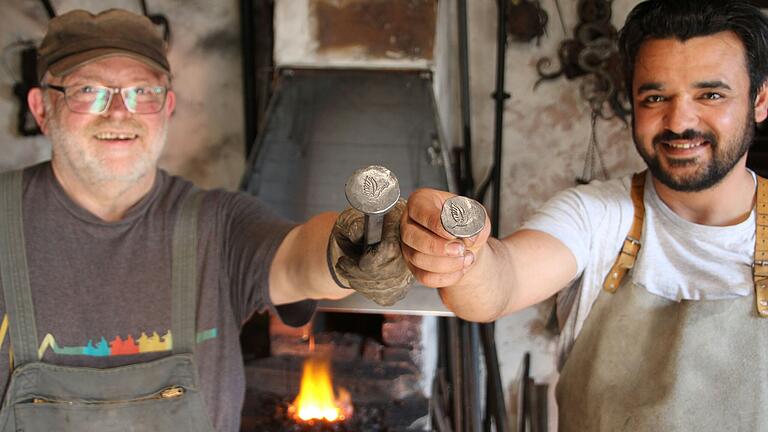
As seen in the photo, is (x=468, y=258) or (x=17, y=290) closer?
(x=468, y=258)

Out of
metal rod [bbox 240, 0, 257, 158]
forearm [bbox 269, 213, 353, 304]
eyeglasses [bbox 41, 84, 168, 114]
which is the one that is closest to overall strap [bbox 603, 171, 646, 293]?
forearm [bbox 269, 213, 353, 304]

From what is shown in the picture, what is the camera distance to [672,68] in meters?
1.40

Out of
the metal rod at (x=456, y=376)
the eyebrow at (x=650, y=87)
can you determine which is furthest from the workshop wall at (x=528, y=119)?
the eyebrow at (x=650, y=87)

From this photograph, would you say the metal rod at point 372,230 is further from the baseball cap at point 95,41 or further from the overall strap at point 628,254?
the baseball cap at point 95,41

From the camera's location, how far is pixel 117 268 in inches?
60.5

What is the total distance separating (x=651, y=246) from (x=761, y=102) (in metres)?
0.38

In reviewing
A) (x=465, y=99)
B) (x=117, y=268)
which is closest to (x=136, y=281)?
(x=117, y=268)

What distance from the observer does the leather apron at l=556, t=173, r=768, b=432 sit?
1379 millimetres

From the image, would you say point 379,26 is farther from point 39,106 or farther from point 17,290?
point 17,290

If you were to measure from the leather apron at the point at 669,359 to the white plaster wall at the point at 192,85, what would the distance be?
61.7 inches

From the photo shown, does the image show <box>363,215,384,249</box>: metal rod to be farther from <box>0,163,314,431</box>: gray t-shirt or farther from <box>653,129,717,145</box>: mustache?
<box>653,129,717,145</box>: mustache

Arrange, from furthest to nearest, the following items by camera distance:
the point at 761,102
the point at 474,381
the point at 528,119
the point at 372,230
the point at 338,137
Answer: the point at 528,119 → the point at 338,137 → the point at 474,381 → the point at 761,102 → the point at 372,230

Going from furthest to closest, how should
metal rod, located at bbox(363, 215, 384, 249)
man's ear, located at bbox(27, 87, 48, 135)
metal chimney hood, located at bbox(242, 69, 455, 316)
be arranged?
metal chimney hood, located at bbox(242, 69, 455, 316)
man's ear, located at bbox(27, 87, 48, 135)
metal rod, located at bbox(363, 215, 384, 249)

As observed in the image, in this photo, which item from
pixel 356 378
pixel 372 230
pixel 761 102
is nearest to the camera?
pixel 372 230
